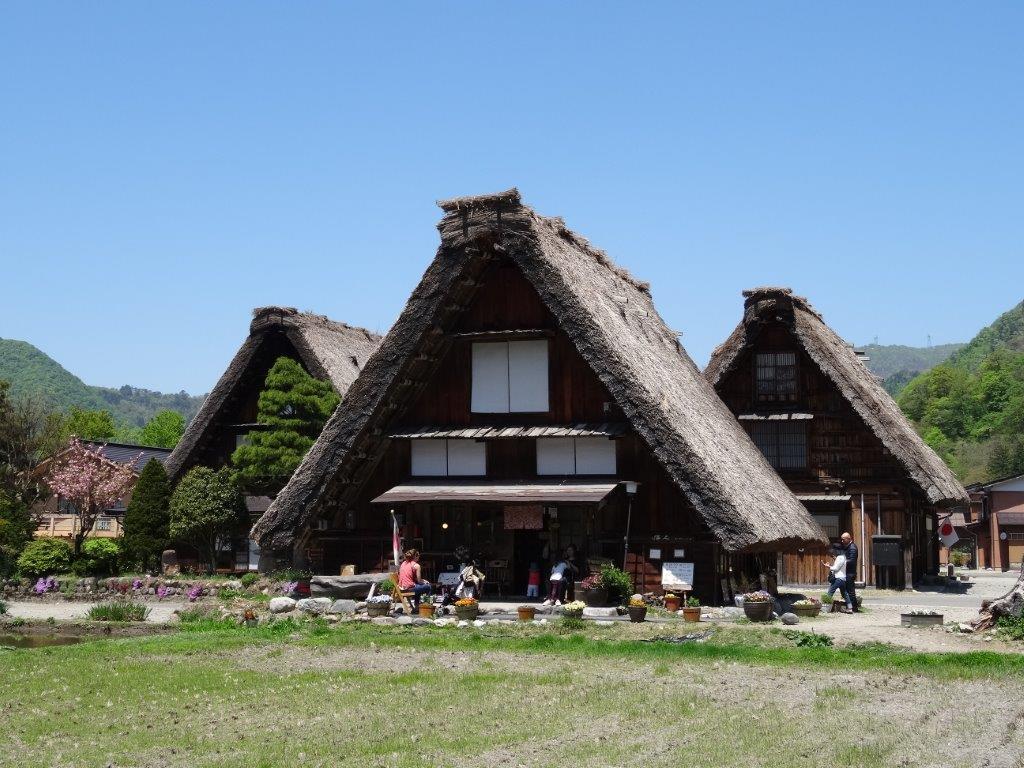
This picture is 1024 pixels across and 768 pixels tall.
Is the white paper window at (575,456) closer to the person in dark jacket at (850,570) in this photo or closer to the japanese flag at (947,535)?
the person in dark jacket at (850,570)

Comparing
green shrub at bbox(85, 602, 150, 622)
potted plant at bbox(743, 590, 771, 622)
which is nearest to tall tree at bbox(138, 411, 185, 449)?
green shrub at bbox(85, 602, 150, 622)

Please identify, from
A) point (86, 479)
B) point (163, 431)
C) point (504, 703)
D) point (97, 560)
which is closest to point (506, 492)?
point (504, 703)

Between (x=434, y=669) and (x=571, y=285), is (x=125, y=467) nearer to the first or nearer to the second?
(x=571, y=285)

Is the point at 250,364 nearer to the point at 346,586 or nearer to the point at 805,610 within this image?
the point at 346,586

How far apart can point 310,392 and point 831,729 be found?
27429 millimetres

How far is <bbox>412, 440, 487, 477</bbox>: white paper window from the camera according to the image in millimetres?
28281

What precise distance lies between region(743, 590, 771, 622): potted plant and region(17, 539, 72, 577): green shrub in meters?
22.0

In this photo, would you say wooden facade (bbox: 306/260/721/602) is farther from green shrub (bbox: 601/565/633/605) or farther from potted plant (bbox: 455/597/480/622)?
potted plant (bbox: 455/597/480/622)

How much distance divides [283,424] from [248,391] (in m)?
4.67

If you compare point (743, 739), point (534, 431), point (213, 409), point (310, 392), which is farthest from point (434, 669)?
point (213, 409)

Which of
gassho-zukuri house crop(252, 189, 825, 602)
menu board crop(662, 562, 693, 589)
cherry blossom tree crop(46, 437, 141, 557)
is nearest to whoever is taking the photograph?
menu board crop(662, 562, 693, 589)

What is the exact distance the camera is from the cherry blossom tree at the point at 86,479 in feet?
136

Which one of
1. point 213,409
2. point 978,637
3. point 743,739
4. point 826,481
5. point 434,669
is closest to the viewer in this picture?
point 743,739

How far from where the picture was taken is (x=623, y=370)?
25188mm
